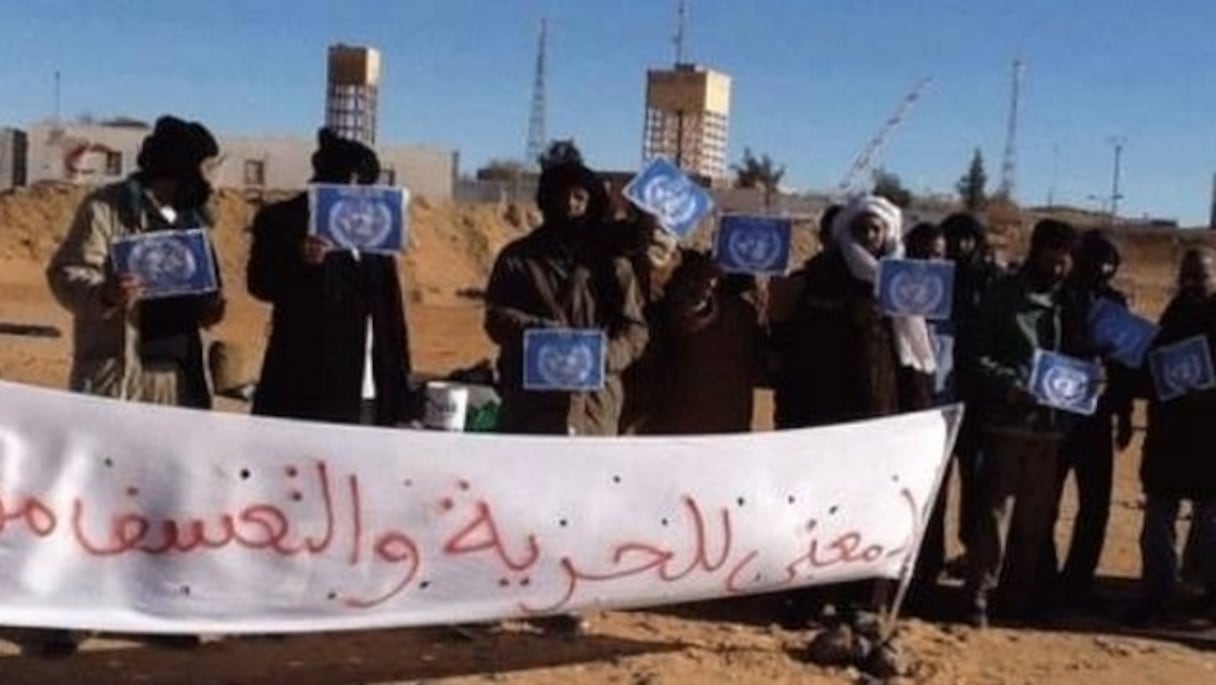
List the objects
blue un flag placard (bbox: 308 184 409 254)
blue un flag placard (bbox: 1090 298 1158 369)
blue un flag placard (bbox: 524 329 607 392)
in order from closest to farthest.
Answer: blue un flag placard (bbox: 308 184 409 254)
blue un flag placard (bbox: 524 329 607 392)
blue un flag placard (bbox: 1090 298 1158 369)

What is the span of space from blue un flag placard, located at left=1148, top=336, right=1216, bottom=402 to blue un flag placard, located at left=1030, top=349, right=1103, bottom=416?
0.48 metres

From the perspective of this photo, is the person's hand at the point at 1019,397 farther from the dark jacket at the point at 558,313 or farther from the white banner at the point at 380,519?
the dark jacket at the point at 558,313

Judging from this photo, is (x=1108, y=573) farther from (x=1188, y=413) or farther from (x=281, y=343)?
(x=281, y=343)

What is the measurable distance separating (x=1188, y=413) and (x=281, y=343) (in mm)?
4222

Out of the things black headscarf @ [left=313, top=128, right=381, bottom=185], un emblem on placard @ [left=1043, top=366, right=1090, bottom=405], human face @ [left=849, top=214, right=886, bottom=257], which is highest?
black headscarf @ [left=313, top=128, right=381, bottom=185]

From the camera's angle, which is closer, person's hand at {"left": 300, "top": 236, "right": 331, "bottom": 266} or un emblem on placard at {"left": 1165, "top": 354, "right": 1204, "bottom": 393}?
person's hand at {"left": 300, "top": 236, "right": 331, "bottom": 266}

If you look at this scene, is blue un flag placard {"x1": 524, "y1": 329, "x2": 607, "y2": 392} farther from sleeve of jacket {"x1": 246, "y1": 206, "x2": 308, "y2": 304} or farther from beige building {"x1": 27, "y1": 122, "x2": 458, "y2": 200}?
beige building {"x1": 27, "y1": 122, "x2": 458, "y2": 200}

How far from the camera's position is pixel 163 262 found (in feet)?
22.1

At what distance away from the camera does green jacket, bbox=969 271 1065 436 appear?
8.43 metres

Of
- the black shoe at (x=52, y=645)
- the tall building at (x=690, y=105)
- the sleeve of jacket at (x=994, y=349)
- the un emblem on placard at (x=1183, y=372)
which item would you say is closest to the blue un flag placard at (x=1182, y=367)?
the un emblem on placard at (x=1183, y=372)

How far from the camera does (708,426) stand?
834 cm

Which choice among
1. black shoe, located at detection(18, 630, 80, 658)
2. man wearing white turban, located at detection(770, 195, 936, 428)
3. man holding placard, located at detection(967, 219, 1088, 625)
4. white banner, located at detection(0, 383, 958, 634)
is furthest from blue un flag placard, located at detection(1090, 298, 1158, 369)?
black shoe, located at detection(18, 630, 80, 658)

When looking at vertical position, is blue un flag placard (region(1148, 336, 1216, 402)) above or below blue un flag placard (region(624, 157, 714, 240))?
below

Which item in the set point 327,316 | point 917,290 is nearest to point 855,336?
point 917,290
